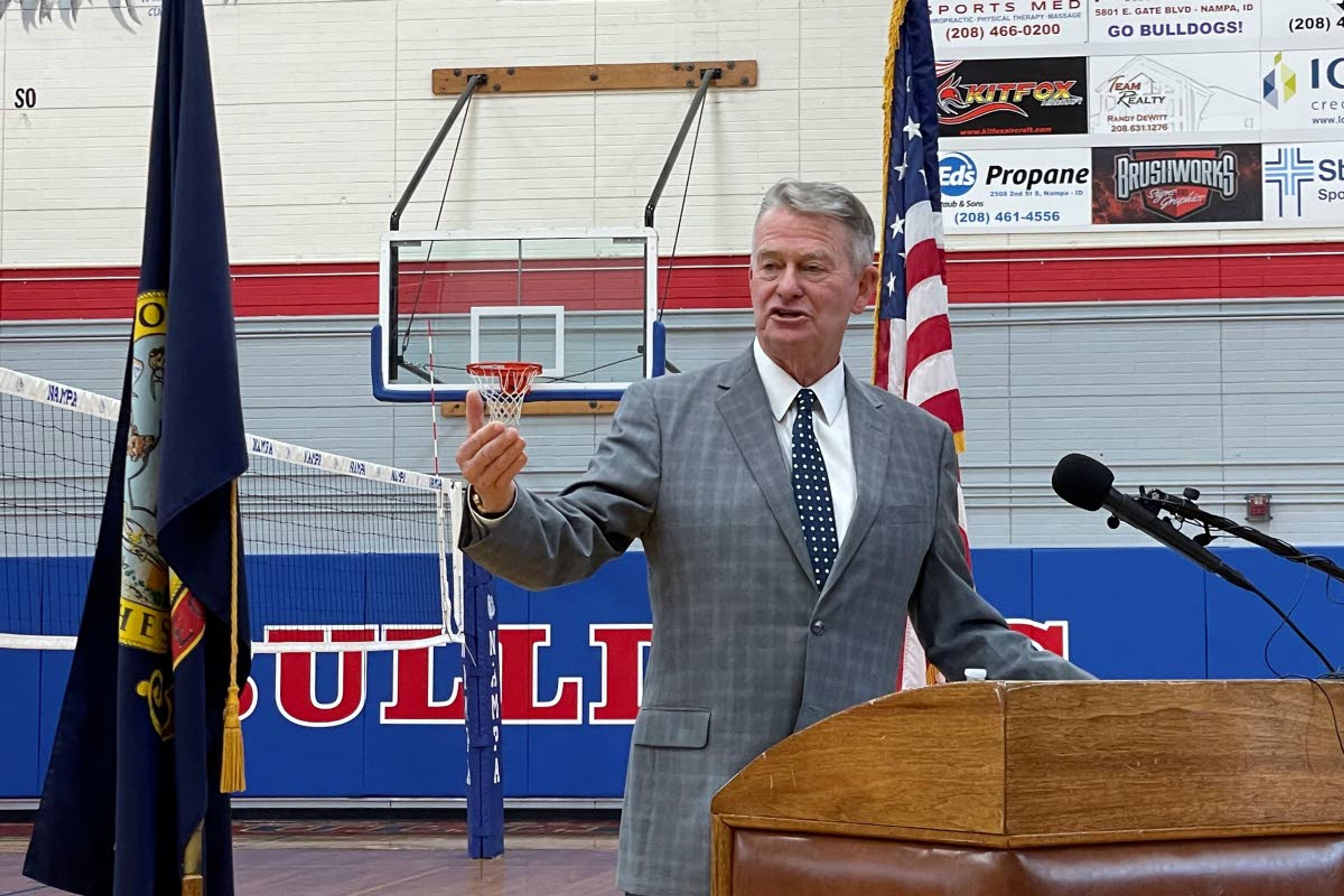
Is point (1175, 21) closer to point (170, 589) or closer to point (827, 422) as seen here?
point (827, 422)

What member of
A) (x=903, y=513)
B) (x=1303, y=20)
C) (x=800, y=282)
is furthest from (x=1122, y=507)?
(x=1303, y=20)

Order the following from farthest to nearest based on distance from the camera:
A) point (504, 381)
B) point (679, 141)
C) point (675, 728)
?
point (679, 141) < point (504, 381) < point (675, 728)

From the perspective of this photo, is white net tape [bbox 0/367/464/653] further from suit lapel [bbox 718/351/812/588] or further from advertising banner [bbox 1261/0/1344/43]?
suit lapel [bbox 718/351/812/588]

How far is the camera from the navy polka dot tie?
2.07 m

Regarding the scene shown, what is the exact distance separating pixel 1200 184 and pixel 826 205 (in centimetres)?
834

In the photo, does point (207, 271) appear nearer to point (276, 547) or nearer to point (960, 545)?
point (960, 545)

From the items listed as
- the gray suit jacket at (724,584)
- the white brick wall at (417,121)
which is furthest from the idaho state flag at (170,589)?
the white brick wall at (417,121)

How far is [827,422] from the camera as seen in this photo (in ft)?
7.32

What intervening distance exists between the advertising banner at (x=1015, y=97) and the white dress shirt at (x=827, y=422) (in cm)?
806

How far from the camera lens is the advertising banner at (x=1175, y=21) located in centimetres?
983

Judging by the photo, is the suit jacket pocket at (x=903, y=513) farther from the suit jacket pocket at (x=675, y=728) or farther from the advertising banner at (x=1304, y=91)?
the advertising banner at (x=1304, y=91)

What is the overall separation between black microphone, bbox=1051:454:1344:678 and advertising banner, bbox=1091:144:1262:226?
799 cm

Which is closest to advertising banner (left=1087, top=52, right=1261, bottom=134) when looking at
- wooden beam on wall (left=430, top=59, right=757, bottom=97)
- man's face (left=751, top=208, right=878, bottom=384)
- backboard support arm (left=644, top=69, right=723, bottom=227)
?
wooden beam on wall (left=430, top=59, right=757, bottom=97)

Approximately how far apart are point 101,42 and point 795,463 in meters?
9.76
